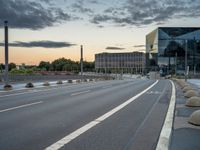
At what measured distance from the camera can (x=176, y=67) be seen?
13162cm

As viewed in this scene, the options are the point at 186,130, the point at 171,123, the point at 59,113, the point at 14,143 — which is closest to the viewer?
the point at 14,143

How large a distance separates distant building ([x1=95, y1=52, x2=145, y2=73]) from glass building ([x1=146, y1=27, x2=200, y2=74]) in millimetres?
32733

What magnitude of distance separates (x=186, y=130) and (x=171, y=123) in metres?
1.50

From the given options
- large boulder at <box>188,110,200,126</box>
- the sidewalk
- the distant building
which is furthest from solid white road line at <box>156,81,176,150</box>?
the distant building

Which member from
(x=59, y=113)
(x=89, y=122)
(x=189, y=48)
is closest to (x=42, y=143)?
(x=89, y=122)

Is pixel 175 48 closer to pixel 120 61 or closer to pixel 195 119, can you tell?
pixel 120 61

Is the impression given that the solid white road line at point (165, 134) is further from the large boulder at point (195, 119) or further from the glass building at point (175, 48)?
the glass building at point (175, 48)

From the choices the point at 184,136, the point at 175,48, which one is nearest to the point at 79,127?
the point at 184,136

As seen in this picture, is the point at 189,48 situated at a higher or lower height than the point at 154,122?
higher

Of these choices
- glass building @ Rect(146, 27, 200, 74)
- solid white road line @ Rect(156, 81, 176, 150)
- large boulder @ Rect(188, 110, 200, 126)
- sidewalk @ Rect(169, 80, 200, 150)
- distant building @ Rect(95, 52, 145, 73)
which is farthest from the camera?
distant building @ Rect(95, 52, 145, 73)

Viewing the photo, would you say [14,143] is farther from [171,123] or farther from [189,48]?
[189,48]

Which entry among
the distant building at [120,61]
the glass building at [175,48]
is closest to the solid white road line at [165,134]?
the glass building at [175,48]

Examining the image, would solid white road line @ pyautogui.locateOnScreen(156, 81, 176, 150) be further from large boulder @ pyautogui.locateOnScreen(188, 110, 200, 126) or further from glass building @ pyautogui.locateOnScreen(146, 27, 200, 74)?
glass building @ pyautogui.locateOnScreen(146, 27, 200, 74)

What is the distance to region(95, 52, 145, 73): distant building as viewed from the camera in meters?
178
